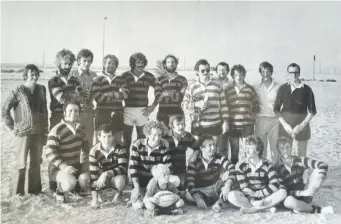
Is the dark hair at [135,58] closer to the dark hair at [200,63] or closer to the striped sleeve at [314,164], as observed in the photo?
the dark hair at [200,63]

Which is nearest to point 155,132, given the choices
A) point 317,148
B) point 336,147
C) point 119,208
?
point 119,208

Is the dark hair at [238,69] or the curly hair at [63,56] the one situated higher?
the curly hair at [63,56]

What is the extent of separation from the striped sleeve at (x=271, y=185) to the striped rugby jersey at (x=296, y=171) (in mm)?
30

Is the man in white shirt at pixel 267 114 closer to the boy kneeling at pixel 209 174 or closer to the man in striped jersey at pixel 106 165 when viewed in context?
the boy kneeling at pixel 209 174

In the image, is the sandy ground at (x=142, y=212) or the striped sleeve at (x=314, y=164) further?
the striped sleeve at (x=314, y=164)

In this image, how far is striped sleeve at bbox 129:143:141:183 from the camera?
174cm

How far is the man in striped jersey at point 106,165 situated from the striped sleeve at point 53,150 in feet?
0.48

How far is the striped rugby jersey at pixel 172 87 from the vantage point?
1797 mm

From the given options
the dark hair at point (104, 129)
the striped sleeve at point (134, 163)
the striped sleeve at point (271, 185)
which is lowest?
the striped sleeve at point (271, 185)

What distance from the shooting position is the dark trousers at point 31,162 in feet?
5.76

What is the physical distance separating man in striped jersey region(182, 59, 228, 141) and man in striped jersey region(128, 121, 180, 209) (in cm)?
18

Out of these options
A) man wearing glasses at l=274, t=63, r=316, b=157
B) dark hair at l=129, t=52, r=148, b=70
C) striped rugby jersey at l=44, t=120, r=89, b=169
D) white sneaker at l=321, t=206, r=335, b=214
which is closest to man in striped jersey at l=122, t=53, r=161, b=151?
dark hair at l=129, t=52, r=148, b=70

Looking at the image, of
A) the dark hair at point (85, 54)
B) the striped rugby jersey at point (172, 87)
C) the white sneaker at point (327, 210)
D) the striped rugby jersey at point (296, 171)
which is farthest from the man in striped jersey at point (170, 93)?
the white sneaker at point (327, 210)

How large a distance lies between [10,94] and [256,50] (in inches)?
49.4
